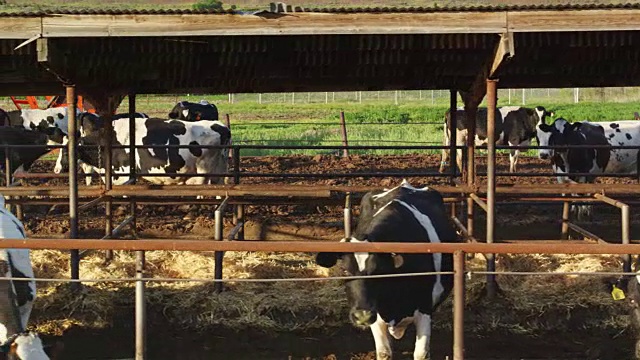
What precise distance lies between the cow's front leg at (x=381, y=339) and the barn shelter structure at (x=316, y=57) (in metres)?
1.45

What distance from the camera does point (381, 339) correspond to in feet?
20.7

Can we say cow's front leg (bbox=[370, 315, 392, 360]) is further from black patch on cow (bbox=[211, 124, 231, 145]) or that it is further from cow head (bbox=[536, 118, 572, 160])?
cow head (bbox=[536, 118, 572, 160])

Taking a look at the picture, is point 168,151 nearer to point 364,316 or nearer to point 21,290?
point 21,290

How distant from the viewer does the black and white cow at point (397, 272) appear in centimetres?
589

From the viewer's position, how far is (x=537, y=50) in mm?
8164

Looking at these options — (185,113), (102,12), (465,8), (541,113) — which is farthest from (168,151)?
(541,113)

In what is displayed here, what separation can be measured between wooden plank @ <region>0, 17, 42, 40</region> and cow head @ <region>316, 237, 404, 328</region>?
3.28 meters

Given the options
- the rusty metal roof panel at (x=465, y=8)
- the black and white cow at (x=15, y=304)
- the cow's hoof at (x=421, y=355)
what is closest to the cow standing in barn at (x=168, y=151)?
the black and white cow at (x=15, y=304)

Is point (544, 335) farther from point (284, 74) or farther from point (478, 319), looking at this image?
point (284, 74)

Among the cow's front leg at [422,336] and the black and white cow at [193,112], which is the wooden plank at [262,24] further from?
the black and white cow at [193,112]

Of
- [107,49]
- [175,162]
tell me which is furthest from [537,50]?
[175,162]

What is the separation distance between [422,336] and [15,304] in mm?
3206

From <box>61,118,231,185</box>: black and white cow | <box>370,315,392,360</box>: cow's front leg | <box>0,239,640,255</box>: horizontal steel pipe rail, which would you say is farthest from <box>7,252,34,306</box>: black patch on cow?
<box>61,118,231,185</box>: black and white cow

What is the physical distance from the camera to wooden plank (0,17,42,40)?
674 centimetres
